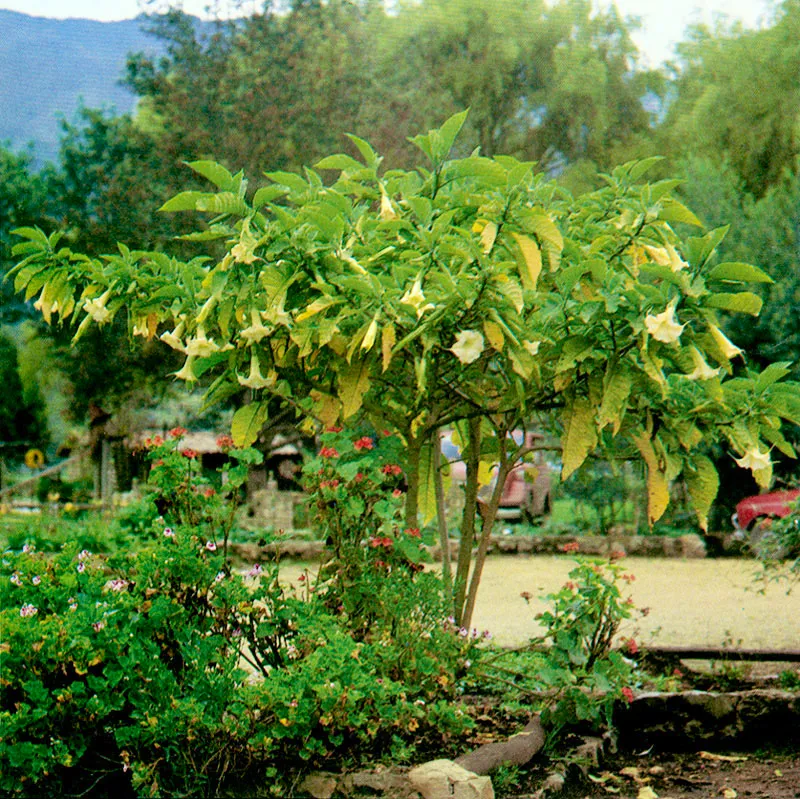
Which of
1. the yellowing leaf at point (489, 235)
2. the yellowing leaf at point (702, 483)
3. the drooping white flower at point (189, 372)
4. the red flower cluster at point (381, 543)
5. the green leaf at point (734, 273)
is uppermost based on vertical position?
the yellowing leaf at point (489, 235)

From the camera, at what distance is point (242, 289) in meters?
3.06

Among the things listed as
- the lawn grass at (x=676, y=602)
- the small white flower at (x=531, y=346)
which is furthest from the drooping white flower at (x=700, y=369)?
the lawn grass at (x=676, y=602)

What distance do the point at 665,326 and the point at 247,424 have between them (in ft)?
4.92

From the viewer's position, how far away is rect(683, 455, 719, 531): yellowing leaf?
3.43m

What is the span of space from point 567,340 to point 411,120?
11.3m

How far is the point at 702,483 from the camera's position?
346 centimetres

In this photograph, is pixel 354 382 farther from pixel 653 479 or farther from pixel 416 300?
pixel 653 479

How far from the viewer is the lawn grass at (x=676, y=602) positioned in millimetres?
5996

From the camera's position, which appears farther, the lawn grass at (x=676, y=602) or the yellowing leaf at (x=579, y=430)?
the lawn grass at (x=676, y=602)

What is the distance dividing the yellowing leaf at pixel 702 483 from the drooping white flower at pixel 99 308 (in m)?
2.04

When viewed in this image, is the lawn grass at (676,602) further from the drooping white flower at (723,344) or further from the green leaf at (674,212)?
the green leaf at (674,212)

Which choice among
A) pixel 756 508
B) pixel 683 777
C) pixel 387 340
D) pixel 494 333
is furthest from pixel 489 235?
pixel 756 508

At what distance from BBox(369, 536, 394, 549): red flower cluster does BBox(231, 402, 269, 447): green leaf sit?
2.20 ft

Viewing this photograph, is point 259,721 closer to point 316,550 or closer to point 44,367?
point 316,550
